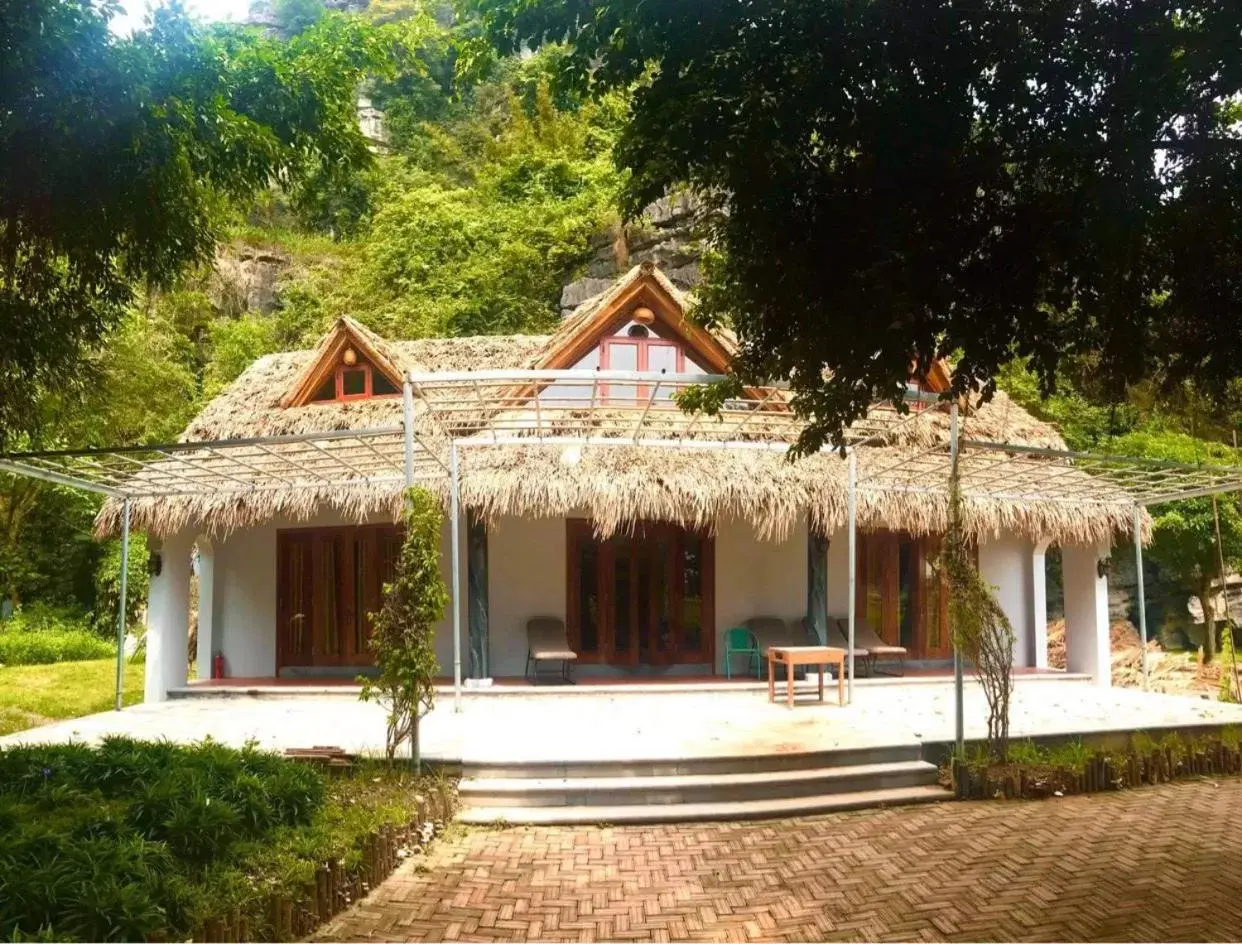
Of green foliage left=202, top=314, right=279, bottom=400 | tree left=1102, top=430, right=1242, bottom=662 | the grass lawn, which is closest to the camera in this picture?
the grass lawn

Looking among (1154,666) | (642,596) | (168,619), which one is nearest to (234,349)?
(168,619)

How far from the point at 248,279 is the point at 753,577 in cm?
1977

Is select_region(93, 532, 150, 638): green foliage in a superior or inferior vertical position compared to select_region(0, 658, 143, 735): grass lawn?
superior

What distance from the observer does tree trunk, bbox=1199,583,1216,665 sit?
17.5 m

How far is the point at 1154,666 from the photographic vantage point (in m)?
16.6

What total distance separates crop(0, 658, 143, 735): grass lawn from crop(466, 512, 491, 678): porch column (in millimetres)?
4760

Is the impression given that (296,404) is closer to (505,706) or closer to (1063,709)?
(505,706)

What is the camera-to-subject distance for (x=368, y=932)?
453 centimetres

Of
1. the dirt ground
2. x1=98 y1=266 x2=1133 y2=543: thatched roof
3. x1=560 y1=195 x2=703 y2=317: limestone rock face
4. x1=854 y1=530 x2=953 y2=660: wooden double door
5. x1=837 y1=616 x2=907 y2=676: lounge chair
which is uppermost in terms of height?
x1=560 y1=195 x2=703 y2=317: limestone rock face

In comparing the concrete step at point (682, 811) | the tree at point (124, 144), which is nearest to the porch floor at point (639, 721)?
the concrete step at point (682, 811)

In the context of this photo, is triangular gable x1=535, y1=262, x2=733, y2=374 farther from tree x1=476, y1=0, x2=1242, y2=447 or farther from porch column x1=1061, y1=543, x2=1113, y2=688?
tree x1=476, y1=0, x2=1242, y2=447

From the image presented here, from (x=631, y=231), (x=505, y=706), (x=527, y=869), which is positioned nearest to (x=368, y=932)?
(x=527, y=869)

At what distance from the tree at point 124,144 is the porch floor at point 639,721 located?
3.21 metres

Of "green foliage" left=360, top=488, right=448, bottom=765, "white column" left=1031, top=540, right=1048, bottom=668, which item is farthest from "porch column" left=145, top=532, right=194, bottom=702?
"white column" left=1031, top=540, right=1048, bottom=668
